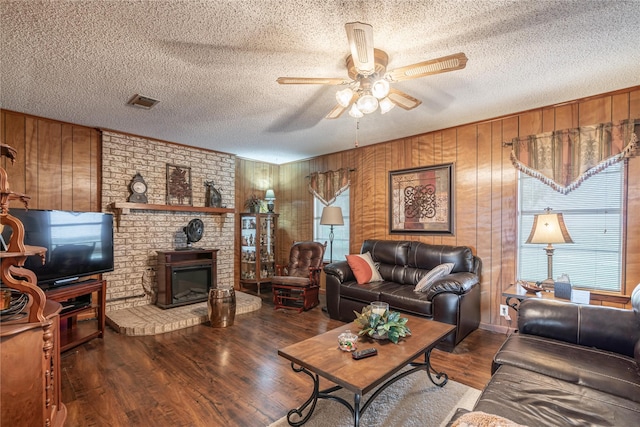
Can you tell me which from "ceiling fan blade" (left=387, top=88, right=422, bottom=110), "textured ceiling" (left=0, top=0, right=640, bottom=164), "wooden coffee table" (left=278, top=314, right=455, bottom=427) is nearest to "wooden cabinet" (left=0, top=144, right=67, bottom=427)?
"textured ceiling" (left=0, top=0, right=640, bottom=164)

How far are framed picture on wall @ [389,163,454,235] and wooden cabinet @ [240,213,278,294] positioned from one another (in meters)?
2.43

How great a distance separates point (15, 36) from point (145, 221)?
2.82 meters

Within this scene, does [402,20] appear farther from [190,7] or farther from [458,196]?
[458,196]

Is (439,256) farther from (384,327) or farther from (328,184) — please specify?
(328,184)

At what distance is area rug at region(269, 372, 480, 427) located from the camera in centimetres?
193

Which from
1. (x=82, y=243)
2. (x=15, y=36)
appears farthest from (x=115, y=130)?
(x=15, y=36)

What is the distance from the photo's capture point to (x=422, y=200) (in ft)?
13.8

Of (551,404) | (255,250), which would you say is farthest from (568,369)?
(255,250)

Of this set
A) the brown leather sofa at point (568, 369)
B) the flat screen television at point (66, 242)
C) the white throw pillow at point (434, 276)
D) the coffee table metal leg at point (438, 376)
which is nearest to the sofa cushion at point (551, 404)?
the brown leather sofa at point (568, 369)

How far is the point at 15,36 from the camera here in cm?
201

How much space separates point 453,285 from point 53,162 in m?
4.89

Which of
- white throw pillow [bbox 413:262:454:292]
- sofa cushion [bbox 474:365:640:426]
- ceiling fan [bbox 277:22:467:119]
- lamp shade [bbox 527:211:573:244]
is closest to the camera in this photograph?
sofa cushion [bbox 474:365:640:426]

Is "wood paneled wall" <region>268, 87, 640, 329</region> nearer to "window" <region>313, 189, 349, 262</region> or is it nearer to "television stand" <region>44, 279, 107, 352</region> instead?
"window" <region>313, 189, 349, 262</region>

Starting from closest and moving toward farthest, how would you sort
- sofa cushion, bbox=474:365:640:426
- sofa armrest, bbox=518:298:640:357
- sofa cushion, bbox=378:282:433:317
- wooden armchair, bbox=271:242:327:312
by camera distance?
sofa cushion, bbox=474:365:640:426
sofa armrest, bbox=518:298:640:357
sofa cushion, bbox=378:282:433:317
wooden armchair, bbox=271:242:327:312
